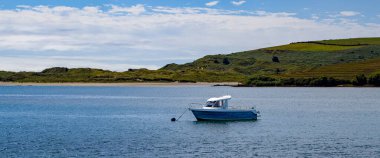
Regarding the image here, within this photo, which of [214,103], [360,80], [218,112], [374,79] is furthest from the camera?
[360,80]

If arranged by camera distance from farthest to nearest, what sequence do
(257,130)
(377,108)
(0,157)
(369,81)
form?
(369,81) < (377,108) < (257,130) < (0,157)

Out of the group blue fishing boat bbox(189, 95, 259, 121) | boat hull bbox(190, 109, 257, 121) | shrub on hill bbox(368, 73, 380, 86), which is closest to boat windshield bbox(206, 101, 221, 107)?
blue fishing boat bbox(189, 95, 259, 121)

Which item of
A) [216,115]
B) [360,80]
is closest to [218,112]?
[216,115]

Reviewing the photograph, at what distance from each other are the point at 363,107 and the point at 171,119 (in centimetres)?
3727

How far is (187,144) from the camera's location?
50031 mm

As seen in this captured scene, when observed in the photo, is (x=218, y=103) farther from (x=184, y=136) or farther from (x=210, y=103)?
(x=184, y=136)

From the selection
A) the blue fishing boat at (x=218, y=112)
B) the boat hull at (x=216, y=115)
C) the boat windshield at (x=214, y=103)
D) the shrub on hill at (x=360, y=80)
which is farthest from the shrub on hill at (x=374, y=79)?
the boat windshield at (x=214, y=103)

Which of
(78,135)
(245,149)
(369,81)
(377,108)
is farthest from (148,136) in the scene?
(369,81)

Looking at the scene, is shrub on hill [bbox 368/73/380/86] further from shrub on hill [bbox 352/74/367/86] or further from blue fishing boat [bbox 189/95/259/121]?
blue fishing boat [bbox 189/95/259/121]

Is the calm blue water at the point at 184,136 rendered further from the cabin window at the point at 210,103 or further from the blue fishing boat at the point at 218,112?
the cabin window at the point at 210,103

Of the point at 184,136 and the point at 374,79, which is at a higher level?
the point at 374,79

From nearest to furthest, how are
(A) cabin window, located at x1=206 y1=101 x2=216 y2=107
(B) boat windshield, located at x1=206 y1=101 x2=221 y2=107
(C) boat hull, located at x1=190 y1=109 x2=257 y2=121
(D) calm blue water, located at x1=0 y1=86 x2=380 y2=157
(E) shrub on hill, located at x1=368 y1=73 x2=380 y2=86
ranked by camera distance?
(D) calm blue water, located at x1=0 y1=86 x2=380 y2=157, (C) boat hull, located at x1=190 y1=109 x2=257 y2=121, (B) boat windshield, located at x1=206 y1=101 x2=221 y2=107, (A) cabin window, located at x1=206 y1=101 x2=216 y2=107, (E) shrub on hill, located at x1=368 y1=73 x2=380 y2=86

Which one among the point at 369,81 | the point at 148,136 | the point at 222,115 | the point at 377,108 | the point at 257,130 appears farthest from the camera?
the point at 369,81

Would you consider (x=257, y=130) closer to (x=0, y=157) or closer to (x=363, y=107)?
(x=0, y=157)
